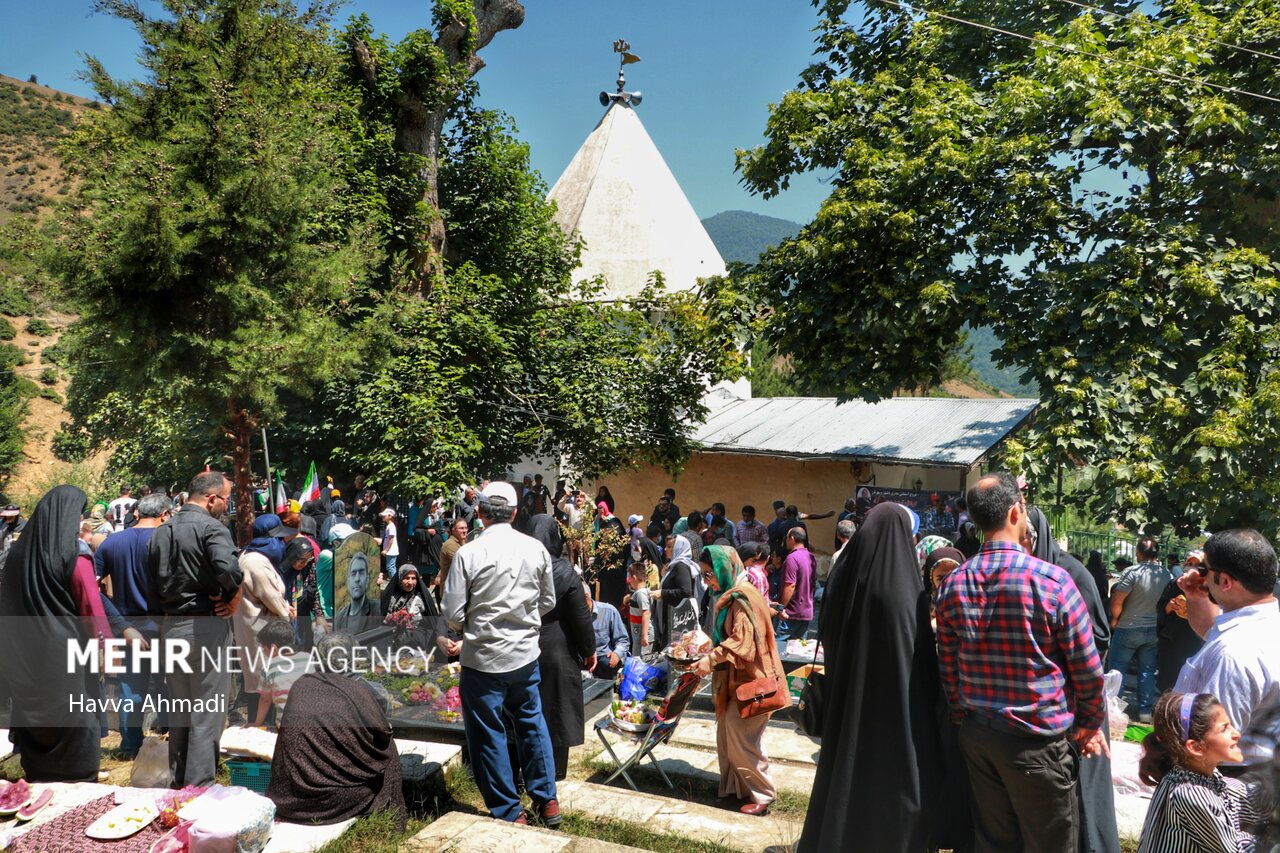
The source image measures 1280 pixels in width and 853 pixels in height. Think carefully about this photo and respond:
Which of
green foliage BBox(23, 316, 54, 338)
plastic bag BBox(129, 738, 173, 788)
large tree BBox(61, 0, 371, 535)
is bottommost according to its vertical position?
plastic bag BBox(129, 738, 173, 788)

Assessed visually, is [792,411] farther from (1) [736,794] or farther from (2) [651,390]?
(1) [736,794]

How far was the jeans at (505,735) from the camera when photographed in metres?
4.73

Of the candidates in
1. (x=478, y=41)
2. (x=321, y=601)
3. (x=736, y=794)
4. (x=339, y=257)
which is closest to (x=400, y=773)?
(x=736, y=794)

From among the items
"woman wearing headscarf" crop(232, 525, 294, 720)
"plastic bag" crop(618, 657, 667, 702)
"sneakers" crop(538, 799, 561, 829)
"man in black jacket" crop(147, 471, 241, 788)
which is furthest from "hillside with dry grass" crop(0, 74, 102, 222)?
"sneakers" crop(538, 799, 561, 829)

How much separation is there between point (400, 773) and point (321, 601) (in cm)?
404

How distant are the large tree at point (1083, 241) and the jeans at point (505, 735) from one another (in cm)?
739

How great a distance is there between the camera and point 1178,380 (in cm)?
1033

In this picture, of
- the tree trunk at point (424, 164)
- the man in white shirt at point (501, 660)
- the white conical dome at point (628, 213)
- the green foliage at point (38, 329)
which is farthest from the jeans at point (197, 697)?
the green foliage at point (38, 329)

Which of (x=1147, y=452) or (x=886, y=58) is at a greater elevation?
(x=886, y=58)

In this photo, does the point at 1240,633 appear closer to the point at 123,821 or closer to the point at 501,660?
the point at 501,660

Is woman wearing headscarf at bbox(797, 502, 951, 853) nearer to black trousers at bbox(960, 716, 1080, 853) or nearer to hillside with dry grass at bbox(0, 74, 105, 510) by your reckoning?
black trousers at bbox(960, 716, 1080, 853)

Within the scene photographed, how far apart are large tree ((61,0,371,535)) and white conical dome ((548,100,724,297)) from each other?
42.9 feet

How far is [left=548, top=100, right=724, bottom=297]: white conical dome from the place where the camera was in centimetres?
2373

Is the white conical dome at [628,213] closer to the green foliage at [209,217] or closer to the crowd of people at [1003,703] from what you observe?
the green foliage at [209,217]
